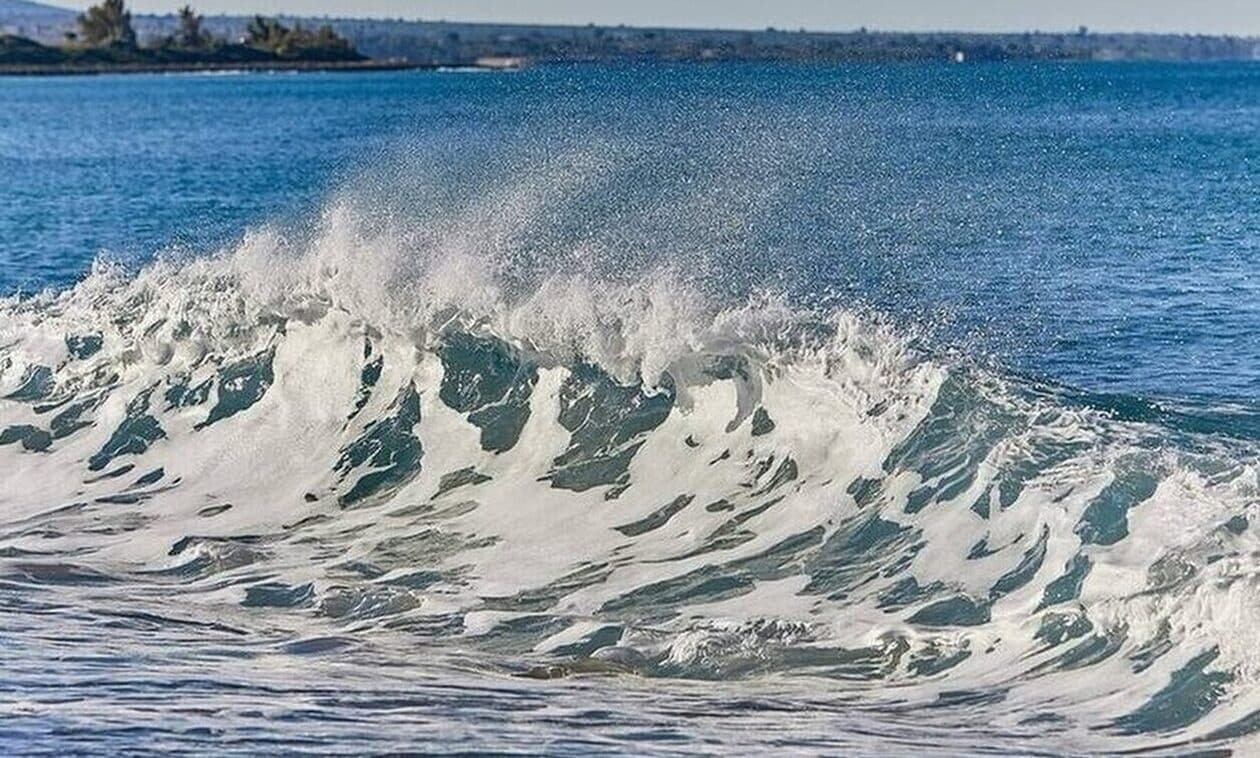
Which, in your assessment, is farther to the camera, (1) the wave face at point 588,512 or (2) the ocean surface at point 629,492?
(1) the wave face at point 588,512

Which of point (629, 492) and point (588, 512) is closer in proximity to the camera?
point (588, 512)

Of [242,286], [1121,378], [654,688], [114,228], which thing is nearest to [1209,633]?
[654,688]

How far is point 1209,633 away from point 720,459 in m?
6.57

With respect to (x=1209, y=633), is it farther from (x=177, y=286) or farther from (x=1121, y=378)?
(x=177, y=286)

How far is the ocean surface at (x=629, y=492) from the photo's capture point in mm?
12516

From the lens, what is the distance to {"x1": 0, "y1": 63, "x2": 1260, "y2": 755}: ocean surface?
12516 millimetres

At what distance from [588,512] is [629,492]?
469 millimetres

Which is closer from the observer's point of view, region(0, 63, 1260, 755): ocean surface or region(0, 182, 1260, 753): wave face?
region(0, 63, 1260, 755): ocean surface

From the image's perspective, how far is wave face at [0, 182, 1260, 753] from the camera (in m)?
12.9

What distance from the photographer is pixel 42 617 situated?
15.1 m

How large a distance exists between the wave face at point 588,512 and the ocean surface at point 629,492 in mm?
40

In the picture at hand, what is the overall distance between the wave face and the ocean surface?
0.04 m

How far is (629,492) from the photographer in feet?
60.4

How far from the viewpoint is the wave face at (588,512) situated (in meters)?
12.9
